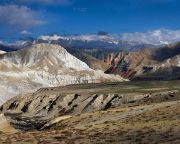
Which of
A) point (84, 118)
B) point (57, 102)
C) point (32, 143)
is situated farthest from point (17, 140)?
point (57, 102)

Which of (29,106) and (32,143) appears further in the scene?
(29,106)

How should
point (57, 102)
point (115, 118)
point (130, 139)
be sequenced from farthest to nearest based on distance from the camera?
point (57, 102), point (115, 118), point (130, 139)

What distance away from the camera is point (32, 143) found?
4359 cm

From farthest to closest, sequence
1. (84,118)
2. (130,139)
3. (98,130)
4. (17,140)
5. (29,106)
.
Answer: (29,106)
(84,118)
(98,130)
(17,140)
(130,139)

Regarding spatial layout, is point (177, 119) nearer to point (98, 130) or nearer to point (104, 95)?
point (98, 130)

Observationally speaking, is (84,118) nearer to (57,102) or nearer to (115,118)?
(115,118)

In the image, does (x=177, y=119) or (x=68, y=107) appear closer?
(x=177, y=119)

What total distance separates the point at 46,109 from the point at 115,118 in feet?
397

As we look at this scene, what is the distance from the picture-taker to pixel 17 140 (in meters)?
46.0

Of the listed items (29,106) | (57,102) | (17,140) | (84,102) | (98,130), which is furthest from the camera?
(29,106)

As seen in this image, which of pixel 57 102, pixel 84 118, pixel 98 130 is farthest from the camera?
pixel 57 102

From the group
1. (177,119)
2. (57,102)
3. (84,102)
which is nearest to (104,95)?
(84,102)

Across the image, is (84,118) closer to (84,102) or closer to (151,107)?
(151,107)

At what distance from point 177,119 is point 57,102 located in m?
130
